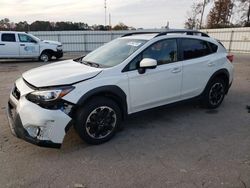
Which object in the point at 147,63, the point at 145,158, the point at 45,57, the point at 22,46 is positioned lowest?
the point at 45,57

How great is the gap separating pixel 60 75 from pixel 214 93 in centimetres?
342

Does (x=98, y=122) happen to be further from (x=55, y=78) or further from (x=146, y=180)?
(x=146, y=180)

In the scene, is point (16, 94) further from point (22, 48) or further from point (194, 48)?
point (22, 48)

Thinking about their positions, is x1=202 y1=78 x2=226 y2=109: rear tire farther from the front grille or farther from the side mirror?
the front grille

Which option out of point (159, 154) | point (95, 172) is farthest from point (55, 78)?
point (159, 154)

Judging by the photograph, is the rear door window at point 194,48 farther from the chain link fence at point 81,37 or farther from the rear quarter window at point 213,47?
the chain link fence at point 81,37

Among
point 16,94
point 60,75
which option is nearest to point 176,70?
point 60,75

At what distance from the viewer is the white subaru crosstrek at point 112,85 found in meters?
3.37

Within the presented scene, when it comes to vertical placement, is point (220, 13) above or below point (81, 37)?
above

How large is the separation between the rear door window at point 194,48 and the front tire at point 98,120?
1.84 meters

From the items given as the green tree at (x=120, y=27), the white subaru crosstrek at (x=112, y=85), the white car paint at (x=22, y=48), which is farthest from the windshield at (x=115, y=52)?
the green tree at (x=120, y=27)

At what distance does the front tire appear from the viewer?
11.8 feet

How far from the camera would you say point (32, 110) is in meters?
3.33

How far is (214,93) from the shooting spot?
5.54 meters
